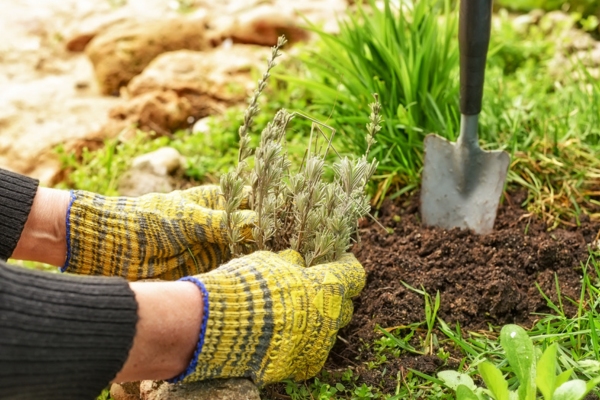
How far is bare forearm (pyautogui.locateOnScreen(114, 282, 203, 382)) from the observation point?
148 cm

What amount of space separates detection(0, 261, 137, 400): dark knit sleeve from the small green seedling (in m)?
0.78

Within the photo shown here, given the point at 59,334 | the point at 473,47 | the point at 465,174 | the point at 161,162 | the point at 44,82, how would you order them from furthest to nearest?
the point at 44,82, the point at 161,162, the point at 465,174, the point at 473,47, the point at 59,334

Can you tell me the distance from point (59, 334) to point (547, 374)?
1069 millimetres

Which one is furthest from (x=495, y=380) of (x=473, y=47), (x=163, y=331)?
(x=473, y=47)

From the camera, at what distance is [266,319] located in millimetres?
1619

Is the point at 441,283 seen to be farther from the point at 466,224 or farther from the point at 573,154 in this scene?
the point at 573,154

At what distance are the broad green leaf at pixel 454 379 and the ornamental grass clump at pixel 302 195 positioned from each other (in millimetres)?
455

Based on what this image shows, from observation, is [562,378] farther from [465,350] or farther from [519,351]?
[465,350]

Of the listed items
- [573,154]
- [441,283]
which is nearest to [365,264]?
[441,283]

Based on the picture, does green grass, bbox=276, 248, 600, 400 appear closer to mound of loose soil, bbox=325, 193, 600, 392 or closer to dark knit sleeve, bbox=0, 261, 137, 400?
mound of loose soil, bbox=325, 193, 600, 392

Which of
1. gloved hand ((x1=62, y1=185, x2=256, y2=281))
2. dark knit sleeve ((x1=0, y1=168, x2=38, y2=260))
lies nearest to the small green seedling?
gloved hand ((x1=62, y1=185, x2=256, y2=281))

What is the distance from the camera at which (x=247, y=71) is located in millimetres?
4184

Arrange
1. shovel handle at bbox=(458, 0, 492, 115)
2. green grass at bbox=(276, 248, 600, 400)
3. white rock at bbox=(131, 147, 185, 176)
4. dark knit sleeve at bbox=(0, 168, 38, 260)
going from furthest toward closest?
white rock at bbox=(131, 147, 185, 176) → shovel handle at bbox=(458, 0, 492, 115) → dark knit sleeve at bbox=(0, 168, 38, 260) → green grass at bbox=(276, 248, 600, 400)

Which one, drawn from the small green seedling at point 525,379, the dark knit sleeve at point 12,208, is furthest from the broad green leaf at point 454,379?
the dark knit sleeve at point 12,208
